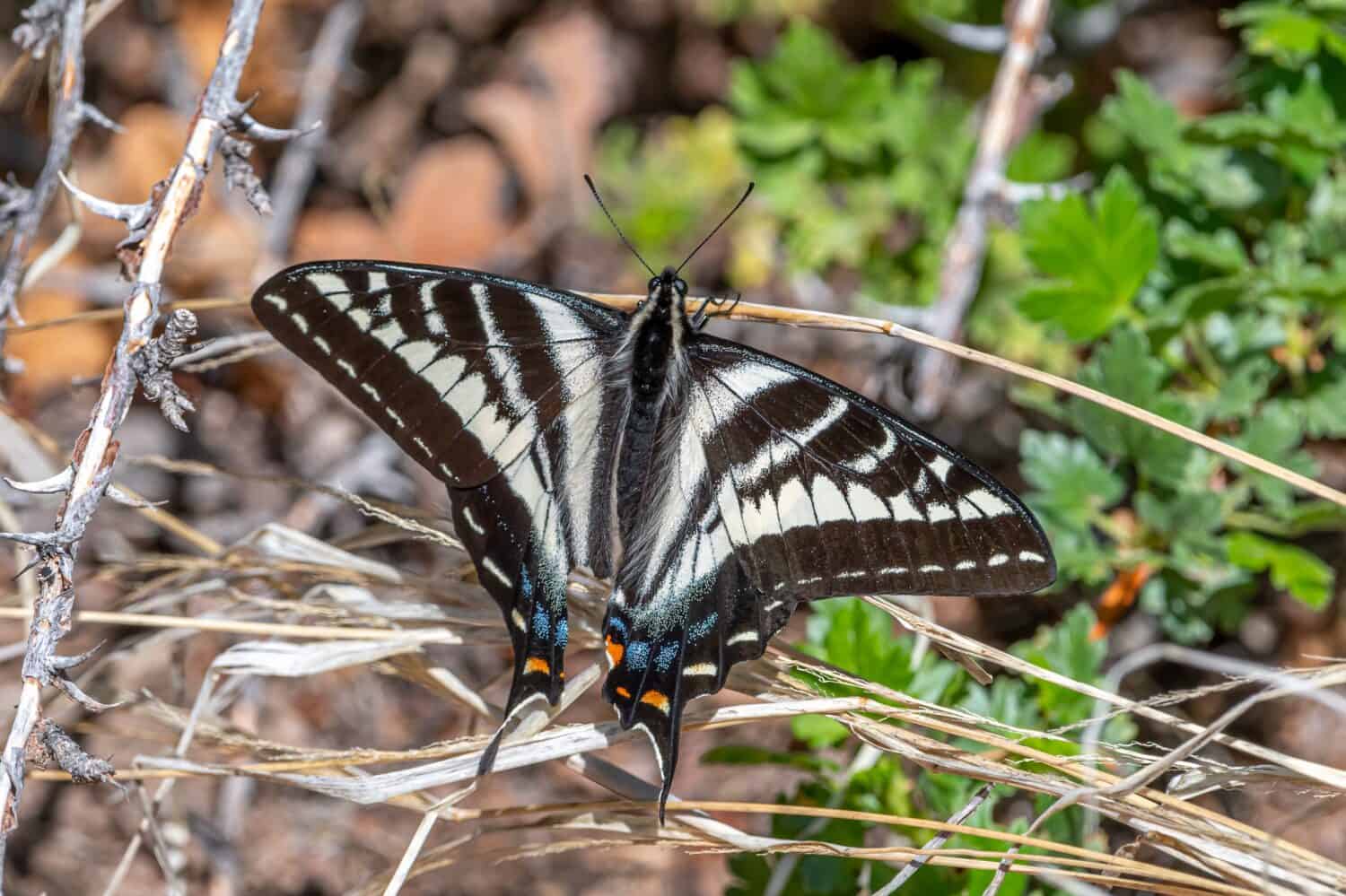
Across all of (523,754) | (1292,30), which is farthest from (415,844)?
(1292,30)

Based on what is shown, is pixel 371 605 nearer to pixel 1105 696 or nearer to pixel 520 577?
pixel 520 577

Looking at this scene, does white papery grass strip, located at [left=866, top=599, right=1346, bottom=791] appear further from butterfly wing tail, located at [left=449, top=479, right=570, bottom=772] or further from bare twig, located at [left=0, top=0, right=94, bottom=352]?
bare twig, located at [left=0, top=0, right=94, bottom=352]

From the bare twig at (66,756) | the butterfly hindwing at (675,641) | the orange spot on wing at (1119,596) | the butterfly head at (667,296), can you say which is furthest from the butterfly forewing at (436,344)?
the orange spot on wing at (1119,596)

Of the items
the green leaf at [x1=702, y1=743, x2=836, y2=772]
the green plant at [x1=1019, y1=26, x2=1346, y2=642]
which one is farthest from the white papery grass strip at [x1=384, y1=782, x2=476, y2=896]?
the green plant at [x1=1019, y1=26, x2=1346, y2=642]

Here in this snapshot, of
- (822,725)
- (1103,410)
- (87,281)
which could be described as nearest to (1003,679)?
(822,725)

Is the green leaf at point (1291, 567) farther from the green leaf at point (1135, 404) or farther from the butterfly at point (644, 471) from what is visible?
the butterfly at point (644, 471)
